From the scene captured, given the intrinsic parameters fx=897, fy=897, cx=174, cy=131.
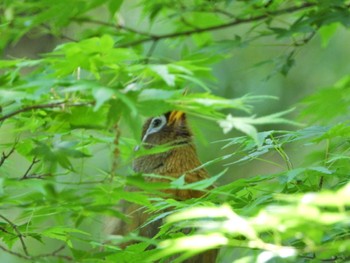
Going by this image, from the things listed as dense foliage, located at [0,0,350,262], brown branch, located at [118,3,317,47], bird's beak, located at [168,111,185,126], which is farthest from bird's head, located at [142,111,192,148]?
dense foliage, located at [0,0,350,262]

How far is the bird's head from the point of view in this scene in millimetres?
4719

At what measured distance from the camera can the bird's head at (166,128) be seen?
15.5 feet

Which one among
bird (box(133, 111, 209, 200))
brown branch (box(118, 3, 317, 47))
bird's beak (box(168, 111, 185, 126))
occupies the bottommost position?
bird (box(133, 111, 209, 200))

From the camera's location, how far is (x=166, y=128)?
4.77 m

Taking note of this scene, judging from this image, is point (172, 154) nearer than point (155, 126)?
Yes

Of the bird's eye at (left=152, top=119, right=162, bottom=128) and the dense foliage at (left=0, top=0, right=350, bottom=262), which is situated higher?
the dense foliage at (left=0, top=0, right=350, bottom=262)

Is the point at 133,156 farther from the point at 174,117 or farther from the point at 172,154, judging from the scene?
the point at 174,117

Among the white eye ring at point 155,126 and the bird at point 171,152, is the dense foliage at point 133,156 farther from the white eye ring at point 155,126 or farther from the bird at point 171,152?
the white eye ring at point 155,126

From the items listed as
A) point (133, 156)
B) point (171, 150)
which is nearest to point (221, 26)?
point (171, 150)

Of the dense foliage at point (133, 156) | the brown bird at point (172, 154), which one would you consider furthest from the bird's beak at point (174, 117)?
the dense foliage at point (133, 156)

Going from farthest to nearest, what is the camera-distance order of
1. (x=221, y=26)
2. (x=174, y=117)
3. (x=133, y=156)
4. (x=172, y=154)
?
(x=174, y=117) → (x=172, y=154) → (x=221, y=26) → (x=133, y=156)

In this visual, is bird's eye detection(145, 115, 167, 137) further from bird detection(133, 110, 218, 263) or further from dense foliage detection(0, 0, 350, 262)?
dense foliage detection(0, 0, 350, 262)

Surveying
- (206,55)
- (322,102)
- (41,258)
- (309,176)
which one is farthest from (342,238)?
(206,55)

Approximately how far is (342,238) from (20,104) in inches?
36.5
